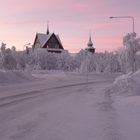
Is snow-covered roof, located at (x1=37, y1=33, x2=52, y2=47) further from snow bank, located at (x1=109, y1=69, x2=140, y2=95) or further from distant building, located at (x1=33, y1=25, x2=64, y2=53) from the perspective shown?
snow bank, located at (x1=109, y1=69, x2=140, y2=95)

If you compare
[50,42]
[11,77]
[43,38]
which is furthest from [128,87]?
[43,38]

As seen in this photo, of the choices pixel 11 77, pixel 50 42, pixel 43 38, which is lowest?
pixel 11 77

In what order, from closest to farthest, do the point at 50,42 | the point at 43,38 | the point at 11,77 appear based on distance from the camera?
the point at 11,77 < the point at 50,42 < the point at 43,38

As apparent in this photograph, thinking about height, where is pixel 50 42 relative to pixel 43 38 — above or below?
below

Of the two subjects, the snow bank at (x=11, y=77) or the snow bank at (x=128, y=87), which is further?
the snow bank at (x=11, y=77)

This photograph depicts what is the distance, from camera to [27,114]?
1484cm

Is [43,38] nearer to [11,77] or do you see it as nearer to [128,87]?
[11,77]

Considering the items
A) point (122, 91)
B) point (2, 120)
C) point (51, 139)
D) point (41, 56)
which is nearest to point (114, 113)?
point (2, 120)

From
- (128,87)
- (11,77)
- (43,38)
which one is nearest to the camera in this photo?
(128,87)

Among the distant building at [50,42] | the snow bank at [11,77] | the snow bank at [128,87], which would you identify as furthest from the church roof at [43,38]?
the snow bank at [128,87]

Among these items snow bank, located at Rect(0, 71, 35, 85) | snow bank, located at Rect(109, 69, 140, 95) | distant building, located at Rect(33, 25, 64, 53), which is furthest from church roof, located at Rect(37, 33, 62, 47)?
snow bank, located at Rect(109, 69, 140, 95)

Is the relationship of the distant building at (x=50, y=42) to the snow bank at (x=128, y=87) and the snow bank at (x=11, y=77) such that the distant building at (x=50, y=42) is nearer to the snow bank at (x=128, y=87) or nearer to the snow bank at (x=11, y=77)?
the snow bank at (x=11, y=77)

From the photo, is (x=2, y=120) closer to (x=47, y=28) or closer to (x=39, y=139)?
(x=39, y=139)

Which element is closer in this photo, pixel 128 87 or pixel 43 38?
pixel 128 87
